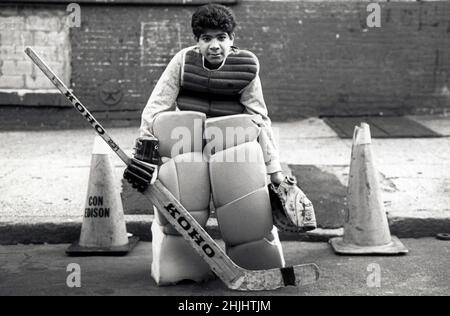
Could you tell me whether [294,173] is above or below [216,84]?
below

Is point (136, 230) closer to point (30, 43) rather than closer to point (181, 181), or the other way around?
point (181, 181)

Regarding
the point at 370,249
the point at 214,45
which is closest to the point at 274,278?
the point at 370,249

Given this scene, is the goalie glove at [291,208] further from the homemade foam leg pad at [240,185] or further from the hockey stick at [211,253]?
the hockey stick at [211,253]

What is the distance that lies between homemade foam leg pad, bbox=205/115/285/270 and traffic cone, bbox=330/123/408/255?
3.43 feet

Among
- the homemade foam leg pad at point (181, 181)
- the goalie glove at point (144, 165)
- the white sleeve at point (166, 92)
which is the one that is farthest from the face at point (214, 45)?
the goalie glove at point (144, 165)

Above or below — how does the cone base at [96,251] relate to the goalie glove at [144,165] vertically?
below

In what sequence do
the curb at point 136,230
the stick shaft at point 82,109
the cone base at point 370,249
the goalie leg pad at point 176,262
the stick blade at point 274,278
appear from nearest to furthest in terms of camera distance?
the stick shaft at point 82,109 → the stick blade at point 274,278 → the goalie leg pad at point 176,262 → the cone base at point 370,249 → the curb at point 136,230

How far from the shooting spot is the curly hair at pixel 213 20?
4820 millimetres

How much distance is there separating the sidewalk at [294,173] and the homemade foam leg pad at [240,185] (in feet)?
4.17

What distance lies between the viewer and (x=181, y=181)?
4805 millimetres

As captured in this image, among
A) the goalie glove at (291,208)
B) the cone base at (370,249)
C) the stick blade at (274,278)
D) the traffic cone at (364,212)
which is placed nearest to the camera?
the stick blade at (274,278)

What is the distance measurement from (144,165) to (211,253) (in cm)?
66
